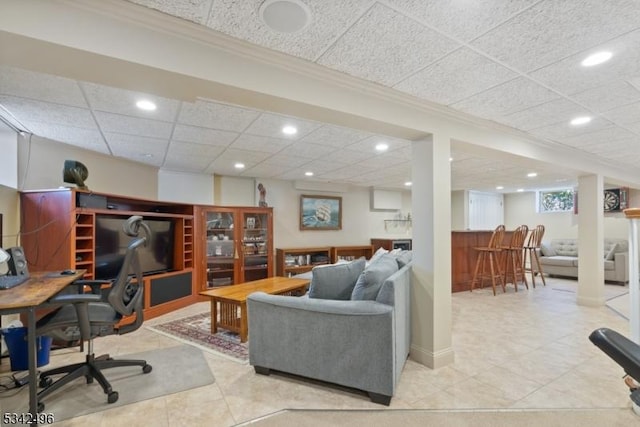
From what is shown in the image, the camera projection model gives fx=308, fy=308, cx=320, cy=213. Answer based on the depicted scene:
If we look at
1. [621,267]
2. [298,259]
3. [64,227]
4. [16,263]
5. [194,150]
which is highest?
[194,150]

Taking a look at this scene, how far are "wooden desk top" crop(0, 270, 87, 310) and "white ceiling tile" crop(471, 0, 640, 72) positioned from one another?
2.96 m

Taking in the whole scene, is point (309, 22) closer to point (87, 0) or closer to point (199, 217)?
point (87, 0)

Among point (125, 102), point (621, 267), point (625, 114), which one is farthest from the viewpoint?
point (621, 267)

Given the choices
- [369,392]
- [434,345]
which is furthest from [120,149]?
[434,345]

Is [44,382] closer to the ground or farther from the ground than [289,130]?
closer to the ground

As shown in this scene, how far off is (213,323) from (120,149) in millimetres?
2506

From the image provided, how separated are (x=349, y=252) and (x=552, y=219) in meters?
5.86

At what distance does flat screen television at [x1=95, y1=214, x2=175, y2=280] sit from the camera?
3668 mm

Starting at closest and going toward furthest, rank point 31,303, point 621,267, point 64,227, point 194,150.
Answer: point 31,303, point 64,227, point 194,150, point 621,267

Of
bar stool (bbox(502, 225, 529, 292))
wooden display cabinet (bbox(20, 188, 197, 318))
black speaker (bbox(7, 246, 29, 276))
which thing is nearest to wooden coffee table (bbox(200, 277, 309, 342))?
wooden display cabinet (bbox(20, 188, 197, 318))

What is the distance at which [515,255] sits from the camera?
5875mm

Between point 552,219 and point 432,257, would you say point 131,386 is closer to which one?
point 432,257

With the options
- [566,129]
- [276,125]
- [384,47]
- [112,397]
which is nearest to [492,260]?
[566,129]

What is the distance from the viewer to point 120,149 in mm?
3945
